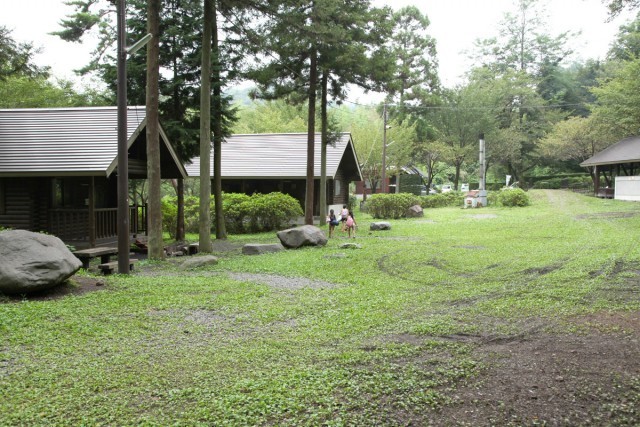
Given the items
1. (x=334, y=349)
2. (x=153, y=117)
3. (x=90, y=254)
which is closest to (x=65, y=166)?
(x=153, y=117)

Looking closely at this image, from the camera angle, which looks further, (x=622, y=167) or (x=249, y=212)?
(x=622, y=167)

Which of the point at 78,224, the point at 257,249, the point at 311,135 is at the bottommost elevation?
the point at 257,249

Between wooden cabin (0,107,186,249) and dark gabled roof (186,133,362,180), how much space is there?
27.6ft

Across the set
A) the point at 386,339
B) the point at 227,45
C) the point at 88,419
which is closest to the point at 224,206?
the point at 227,45

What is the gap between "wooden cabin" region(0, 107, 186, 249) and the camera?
14.5 m

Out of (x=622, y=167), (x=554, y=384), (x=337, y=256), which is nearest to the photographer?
(x=554, y=384)

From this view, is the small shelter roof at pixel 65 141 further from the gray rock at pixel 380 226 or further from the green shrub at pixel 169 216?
the gray rock at pixel 380 226

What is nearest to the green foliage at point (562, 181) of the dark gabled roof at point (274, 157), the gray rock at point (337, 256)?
the dark gabled roof at point (274, 157)

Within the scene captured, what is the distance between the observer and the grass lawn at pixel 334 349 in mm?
3928

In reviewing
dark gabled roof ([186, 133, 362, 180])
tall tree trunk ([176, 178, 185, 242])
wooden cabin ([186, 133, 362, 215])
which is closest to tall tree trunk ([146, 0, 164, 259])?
tall tree trunk ([176, 178, 185, 242])

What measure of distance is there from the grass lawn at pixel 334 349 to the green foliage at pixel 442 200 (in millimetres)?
27210

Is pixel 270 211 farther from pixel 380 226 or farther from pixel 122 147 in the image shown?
pixel 122 147

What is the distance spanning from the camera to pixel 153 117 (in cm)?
1319

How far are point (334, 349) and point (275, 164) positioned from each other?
23.3 metres
